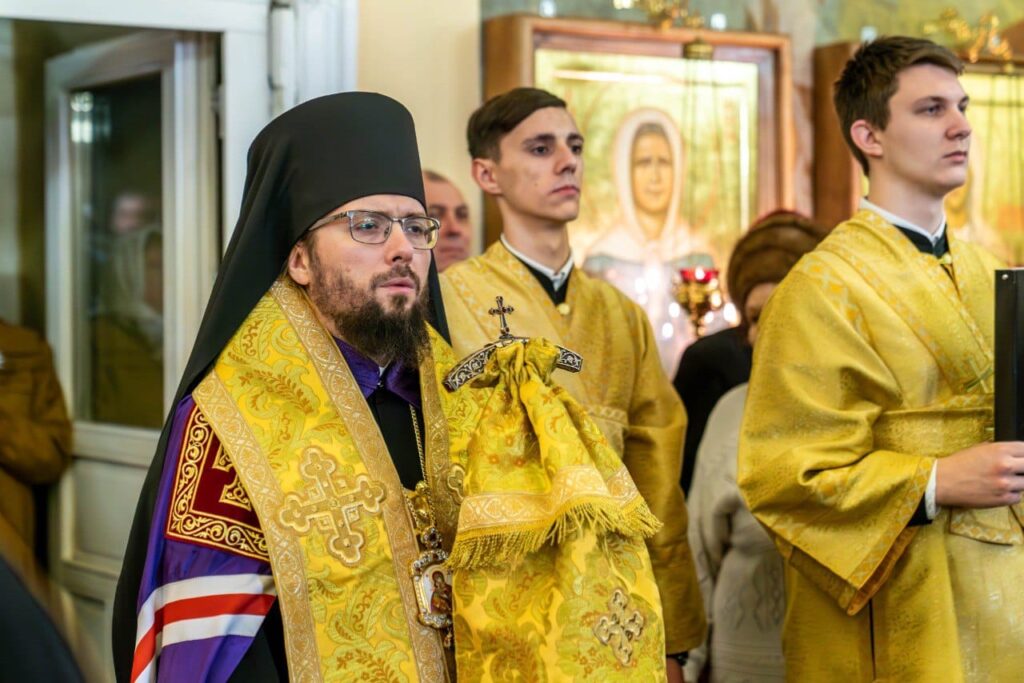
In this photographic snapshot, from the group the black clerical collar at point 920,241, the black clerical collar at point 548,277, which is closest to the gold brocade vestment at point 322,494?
the black clerical collar at point 548,277

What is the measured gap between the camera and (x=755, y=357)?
10.5ft

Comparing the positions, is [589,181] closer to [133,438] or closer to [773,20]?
[773,20]

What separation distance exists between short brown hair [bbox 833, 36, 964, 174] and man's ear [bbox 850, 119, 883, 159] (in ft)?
0.04

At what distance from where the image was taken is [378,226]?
255 centimetres

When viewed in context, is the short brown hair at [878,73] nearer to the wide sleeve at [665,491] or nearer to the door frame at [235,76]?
the wide sleeve at [665,491]

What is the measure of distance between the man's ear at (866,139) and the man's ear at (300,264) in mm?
1397

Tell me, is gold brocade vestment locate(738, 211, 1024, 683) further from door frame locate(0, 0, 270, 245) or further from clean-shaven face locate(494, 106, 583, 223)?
door frame locate(0, 0, 270, 245)

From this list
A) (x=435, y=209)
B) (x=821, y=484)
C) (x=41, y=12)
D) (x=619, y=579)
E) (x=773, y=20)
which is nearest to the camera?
(x=619, y=579)

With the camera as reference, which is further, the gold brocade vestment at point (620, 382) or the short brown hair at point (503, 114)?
the short brown hair at point (503, 114)

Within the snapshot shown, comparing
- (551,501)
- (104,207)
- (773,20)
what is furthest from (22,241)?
(773,20)

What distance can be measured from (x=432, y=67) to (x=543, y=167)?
126 cm

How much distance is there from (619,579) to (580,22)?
291 cm

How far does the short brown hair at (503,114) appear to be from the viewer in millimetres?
3494

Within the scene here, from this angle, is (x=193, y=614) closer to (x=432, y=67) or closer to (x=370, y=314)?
(x=370, y=314)
